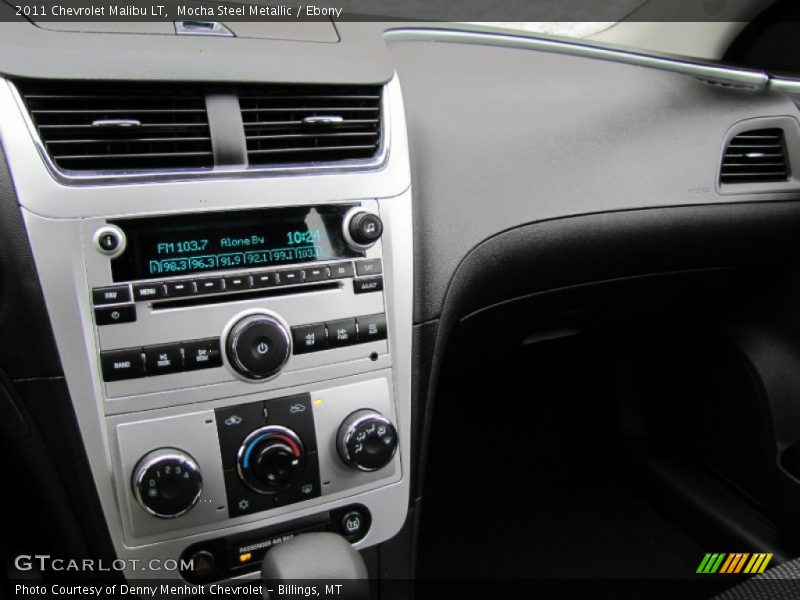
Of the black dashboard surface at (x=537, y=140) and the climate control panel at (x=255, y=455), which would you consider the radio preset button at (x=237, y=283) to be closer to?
the climate control panel at (x=255, y=455)

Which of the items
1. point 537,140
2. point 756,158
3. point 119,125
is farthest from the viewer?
point 756,158

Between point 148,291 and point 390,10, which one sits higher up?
point 390,10

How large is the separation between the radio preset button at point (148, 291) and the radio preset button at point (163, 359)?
0.06 m

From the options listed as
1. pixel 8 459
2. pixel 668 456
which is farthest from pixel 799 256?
pixel 8 459

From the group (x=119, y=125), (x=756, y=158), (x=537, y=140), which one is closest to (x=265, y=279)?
(x=119, y=125)

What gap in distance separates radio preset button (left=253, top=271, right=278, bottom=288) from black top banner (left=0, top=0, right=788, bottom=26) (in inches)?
14.6

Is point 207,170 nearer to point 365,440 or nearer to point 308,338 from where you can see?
point 308,338

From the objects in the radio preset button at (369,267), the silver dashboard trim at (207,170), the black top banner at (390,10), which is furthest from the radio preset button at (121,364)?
the black top banner at (390,10)

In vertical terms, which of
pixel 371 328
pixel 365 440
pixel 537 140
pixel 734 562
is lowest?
pixel 734 562

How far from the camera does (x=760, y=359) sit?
166 cm

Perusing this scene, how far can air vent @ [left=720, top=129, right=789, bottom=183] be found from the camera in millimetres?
1450

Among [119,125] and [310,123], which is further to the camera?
[310,123]

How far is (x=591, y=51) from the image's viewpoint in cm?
133

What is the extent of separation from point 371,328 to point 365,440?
0.16 metres
